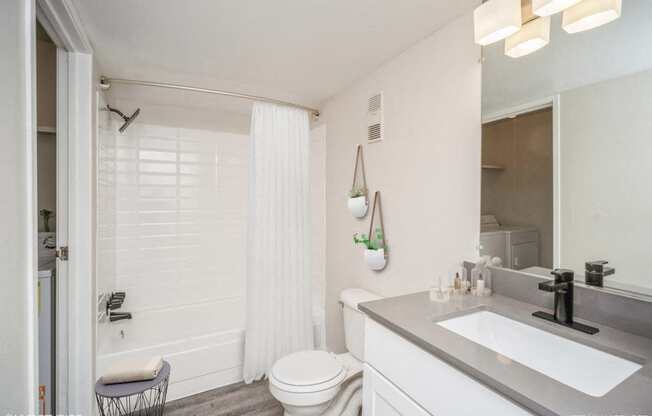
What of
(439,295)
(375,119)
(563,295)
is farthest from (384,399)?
(375,119)

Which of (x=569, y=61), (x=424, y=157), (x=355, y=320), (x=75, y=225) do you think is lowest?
(x=355, y=320)

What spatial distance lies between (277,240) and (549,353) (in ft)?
5.80

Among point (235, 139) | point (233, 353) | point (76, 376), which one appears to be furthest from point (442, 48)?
point (76, 376)

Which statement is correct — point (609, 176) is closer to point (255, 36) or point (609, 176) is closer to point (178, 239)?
point (255, 36)

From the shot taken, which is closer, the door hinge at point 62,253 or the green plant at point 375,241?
the door hinge at point 62,253

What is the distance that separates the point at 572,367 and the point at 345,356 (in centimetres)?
133

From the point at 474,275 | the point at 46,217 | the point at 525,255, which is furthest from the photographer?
the point at 46,217

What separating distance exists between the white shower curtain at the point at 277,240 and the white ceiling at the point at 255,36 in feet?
1.23

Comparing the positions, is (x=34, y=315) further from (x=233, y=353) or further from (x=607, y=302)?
(x=607, y=302)

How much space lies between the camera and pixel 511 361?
82 centimetres

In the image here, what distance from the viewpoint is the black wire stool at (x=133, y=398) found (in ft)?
5.24

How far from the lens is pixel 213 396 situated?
2180 mm

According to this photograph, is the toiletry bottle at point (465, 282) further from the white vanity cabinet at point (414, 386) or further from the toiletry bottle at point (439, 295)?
the white vanity cabinet at point (414, 386)

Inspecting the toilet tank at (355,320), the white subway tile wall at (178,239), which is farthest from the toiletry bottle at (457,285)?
the white subway tile wall at (178,239)
